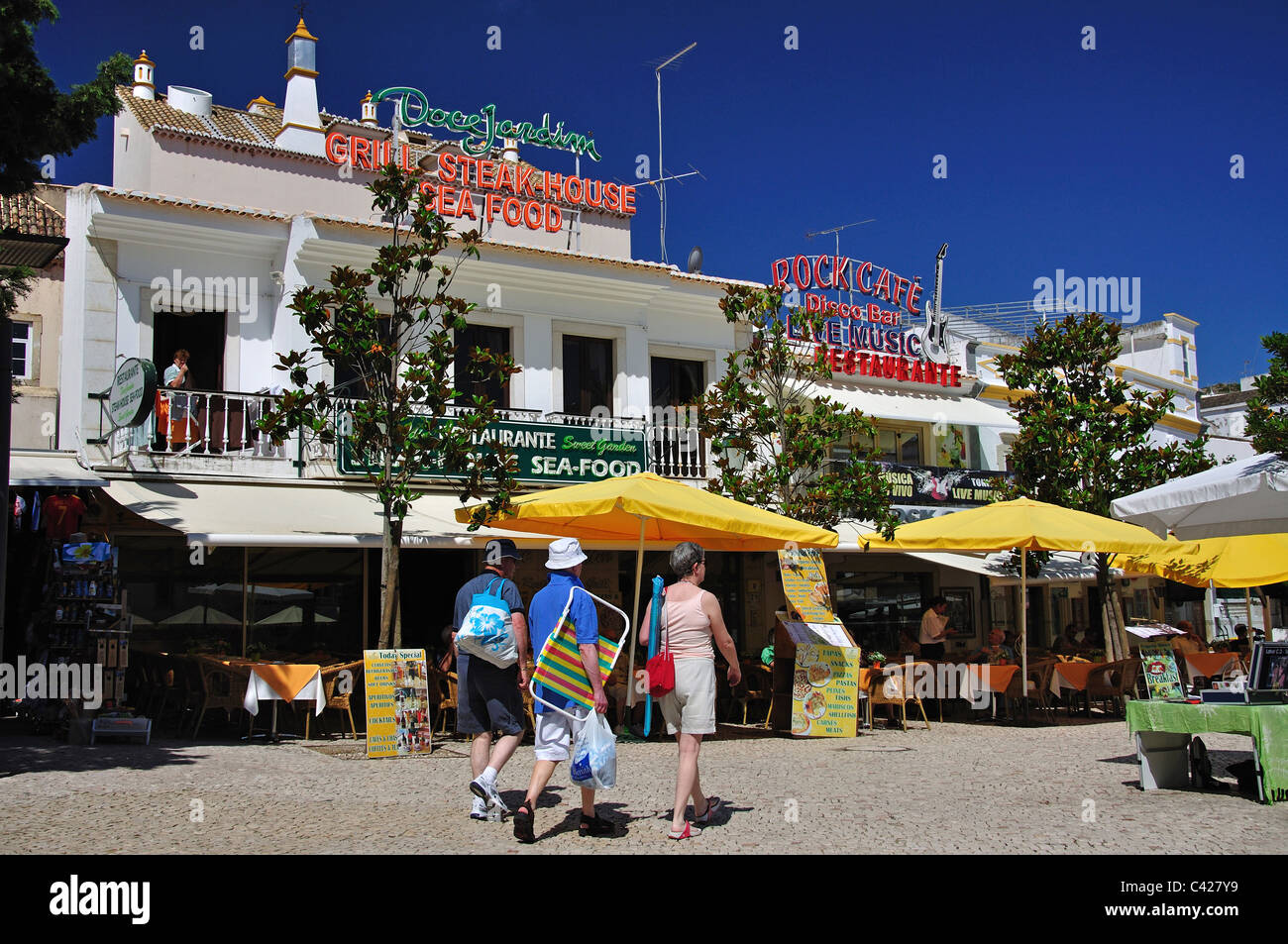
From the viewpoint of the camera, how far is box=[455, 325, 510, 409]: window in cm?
1714

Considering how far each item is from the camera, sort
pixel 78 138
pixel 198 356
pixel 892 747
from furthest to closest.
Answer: pixel 198 356 → pixel 892 747 → pixel 78 138

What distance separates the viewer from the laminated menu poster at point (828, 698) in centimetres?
1246

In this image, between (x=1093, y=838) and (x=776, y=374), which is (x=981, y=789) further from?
(x=776, y=374)

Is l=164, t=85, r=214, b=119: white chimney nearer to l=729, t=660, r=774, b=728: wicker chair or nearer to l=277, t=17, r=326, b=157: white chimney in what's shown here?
l=277, t=17, r=326, b=157: white chimney

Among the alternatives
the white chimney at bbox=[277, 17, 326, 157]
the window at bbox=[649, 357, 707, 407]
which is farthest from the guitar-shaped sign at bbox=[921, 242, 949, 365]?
the white chimney at bbox=[277, 17, 326, 157]

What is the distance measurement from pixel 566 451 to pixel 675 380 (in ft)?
11.5

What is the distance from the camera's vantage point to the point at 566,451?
16719 mm

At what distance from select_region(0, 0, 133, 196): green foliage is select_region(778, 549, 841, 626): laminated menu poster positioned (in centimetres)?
773

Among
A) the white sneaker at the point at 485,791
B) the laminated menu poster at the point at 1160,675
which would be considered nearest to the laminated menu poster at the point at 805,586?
the laminated menu poster at the point at 1160,675

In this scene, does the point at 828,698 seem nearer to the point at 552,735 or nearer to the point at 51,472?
the point at 552,735

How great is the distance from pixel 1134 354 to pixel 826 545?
25.8 metres
